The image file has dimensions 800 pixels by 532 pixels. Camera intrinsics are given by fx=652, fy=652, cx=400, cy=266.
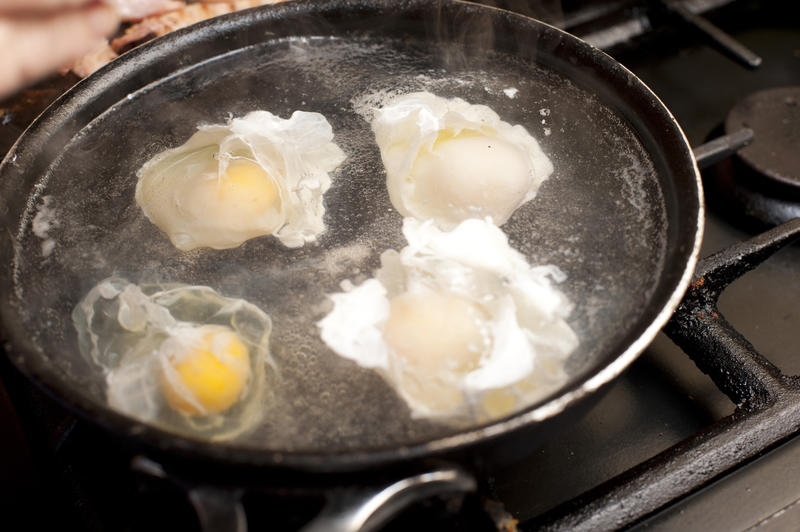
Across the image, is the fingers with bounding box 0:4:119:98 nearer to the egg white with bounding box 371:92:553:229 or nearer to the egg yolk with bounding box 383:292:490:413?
the egg white with bounding box 371:92:553:229

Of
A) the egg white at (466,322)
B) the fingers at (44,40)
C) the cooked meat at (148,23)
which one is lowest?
the egg white at (466,322)

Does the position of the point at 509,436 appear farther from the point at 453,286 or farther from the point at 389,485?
the point at 453,286

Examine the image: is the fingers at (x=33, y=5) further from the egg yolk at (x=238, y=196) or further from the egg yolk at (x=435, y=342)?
the egg yolk at (x=435, y=342)

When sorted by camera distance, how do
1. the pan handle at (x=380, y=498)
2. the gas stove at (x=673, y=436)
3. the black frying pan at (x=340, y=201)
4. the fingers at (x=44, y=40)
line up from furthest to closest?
the fingers at (x=44, y=40), the gas stove at (x=673, y=436), the black frying pan at (x=340, y=201), the pan handle at (x=380, y=498)

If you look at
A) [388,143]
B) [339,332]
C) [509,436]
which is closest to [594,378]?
[509,436]

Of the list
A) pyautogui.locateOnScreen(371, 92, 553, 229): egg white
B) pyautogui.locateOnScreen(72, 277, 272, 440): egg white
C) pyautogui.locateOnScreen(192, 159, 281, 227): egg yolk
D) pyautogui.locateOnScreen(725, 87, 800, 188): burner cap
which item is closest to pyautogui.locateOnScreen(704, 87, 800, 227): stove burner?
pyautogui.locateOnScreen(725, 87, 800, 188): burner cap

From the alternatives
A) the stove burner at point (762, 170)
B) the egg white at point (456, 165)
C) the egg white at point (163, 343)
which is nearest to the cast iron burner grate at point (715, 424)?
the stove burner at point (762, 170)

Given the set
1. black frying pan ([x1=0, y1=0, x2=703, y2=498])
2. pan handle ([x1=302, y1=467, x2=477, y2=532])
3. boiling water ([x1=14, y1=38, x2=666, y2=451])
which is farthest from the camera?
boiling water ([x1=14, y1=38, x2=666, y2=451])
